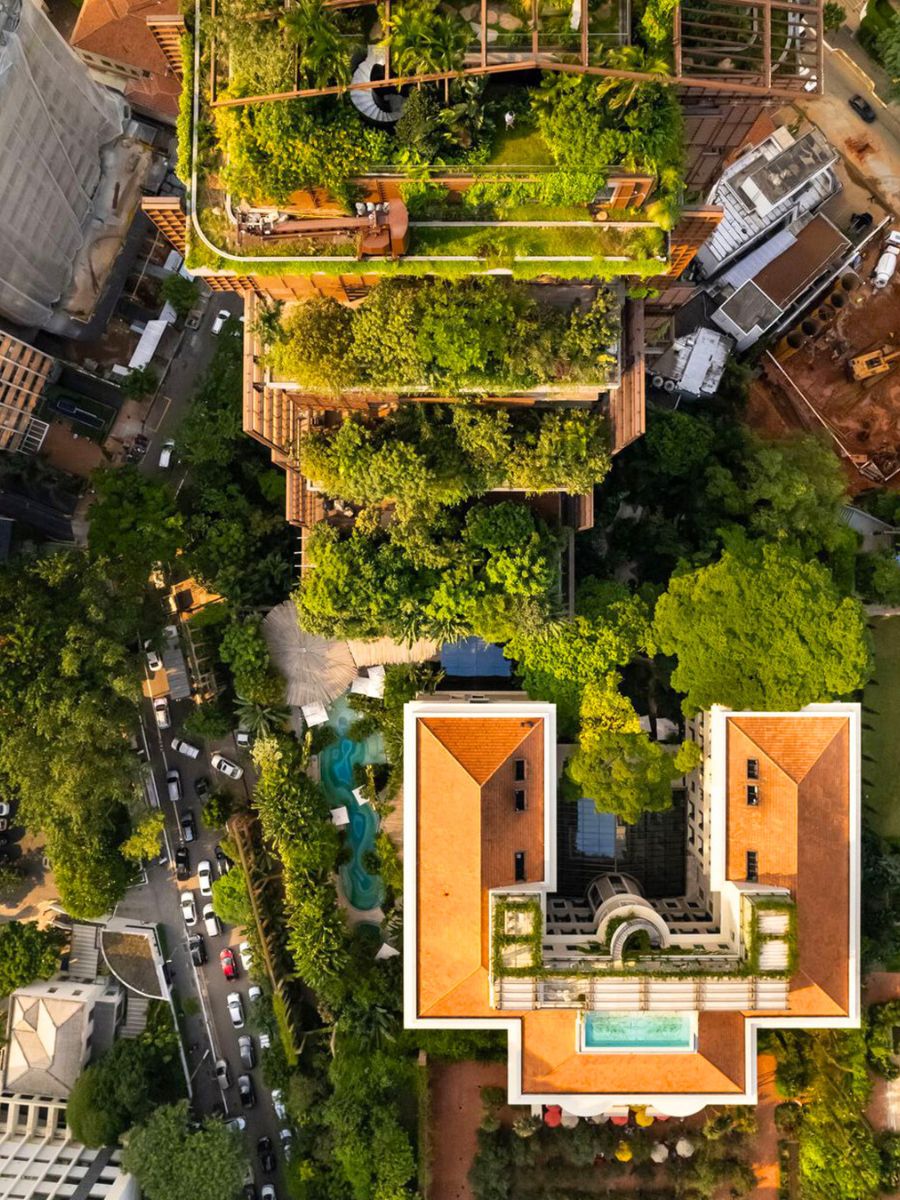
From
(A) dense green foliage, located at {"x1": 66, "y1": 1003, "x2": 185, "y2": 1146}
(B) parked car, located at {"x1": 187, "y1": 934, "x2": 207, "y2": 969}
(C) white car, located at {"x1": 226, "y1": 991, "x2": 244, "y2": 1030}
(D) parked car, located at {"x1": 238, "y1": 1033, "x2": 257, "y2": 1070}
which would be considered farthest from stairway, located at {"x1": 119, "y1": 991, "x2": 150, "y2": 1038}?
(D) parked car, located at {"x1": 238, "y1": 1033, "x2": 257, "y2": 1070}

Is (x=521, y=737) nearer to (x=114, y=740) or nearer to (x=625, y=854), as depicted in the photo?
(x=625, y=854)

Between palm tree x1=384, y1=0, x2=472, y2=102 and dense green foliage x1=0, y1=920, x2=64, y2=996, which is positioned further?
dense green foliage x1=0, y1=920, x2=64, y2=996

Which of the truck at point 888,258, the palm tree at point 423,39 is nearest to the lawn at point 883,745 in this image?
the truck at point 888,258

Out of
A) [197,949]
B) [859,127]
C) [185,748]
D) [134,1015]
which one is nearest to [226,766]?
[185,748]

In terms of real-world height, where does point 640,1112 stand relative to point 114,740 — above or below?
below

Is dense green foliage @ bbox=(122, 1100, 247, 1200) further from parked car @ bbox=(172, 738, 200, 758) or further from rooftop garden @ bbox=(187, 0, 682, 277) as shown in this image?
rooftop garden @ bbox=(187, 0, 682, 277)

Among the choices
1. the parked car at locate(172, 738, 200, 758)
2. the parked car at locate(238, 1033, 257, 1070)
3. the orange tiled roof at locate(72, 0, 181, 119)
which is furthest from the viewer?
the parked car at locate(172, 738, 200, 758)

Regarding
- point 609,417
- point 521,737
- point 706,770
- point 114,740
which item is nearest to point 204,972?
point 114,740
